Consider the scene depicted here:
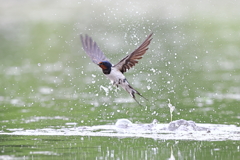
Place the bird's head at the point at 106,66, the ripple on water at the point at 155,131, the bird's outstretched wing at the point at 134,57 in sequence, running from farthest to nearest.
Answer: the ripple on water at the point at 155,131
the bird's head at the point at 106,66
the bird's outstretched wing at the point at 134,57

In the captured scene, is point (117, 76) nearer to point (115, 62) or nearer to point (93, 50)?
point (93, 50)

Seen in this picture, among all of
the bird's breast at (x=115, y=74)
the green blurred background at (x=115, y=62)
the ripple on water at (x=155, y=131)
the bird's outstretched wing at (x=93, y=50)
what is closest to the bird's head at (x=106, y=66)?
the bird's breast at (x=115, y=74)

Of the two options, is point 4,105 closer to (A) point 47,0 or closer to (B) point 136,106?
(B) point 136,106

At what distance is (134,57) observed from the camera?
8.92 metres

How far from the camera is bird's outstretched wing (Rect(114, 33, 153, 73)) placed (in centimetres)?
870

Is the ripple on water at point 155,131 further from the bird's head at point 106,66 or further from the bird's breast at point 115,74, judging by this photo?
the bird's head at point 106,66

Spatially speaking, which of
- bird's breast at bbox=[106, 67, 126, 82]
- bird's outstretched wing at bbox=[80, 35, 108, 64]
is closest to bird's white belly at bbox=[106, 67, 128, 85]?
bird's breast at bbox=[106, 67, 126, 82]

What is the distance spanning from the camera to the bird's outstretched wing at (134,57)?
28.6ft

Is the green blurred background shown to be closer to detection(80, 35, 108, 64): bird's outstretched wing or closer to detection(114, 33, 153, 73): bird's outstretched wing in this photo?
detection(80, 35, 108, 64): bird's outstretched wing

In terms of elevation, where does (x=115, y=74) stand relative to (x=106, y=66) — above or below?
below

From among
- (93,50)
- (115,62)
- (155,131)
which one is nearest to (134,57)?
(93,50)

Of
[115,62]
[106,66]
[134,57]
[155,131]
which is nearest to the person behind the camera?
[134,57]

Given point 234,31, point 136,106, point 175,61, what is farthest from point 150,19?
point 136,106

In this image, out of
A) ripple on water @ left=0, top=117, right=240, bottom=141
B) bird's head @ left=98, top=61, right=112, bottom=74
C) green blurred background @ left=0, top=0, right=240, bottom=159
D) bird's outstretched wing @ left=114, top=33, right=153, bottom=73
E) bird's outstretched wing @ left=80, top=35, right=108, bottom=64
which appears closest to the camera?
bird's outstretched wing @ left=114, top=33, right=153, bottom=73
